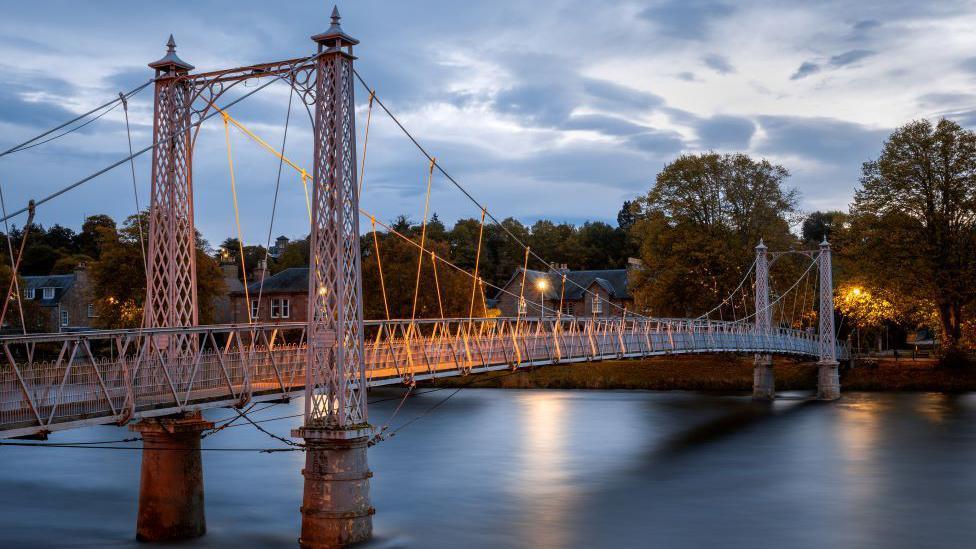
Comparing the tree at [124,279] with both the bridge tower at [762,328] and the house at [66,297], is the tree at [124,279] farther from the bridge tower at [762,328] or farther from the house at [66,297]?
Answer: the bridge tower at [762,328]

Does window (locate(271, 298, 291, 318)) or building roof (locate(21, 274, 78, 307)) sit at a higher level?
building roof (locate(21, 274, 78, 307))

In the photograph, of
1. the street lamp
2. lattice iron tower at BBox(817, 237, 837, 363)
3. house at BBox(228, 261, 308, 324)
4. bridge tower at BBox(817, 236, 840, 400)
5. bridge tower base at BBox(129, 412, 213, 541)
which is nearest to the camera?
bridge tower base at BBox(129, 412, 213, 541)

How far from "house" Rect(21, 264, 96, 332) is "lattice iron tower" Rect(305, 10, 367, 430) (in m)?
58.2

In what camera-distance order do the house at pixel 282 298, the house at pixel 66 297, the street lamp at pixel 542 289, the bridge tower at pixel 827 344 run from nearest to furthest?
the street lamp at pixel 542 289, the bridge tower at pixel 827 344, the house at pixel 66 297, the house at pixel 282 298

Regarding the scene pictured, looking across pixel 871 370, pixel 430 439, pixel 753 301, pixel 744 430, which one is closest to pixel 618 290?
pixel 753 301

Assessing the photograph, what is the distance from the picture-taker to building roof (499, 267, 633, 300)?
81.1 meters

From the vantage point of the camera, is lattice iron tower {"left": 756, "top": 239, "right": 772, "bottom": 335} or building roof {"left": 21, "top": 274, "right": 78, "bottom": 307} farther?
building roof {"left": 21, "top": 274, "right": 78, "bottom": 307}

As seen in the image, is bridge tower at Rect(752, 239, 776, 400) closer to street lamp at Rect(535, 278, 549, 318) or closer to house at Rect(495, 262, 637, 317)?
street lamp at Rect(535, 278, 549, 318)

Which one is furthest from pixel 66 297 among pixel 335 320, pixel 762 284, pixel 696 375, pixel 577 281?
pixel 335 320

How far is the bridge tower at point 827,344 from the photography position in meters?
54.5

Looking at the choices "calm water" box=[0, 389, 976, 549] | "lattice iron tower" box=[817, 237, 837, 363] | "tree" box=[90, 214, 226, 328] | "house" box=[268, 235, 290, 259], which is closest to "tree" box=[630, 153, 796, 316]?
"lattice iron tower" box=[817, 237, 837, 363]

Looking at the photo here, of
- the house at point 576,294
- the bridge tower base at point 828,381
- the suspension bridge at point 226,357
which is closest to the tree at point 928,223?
the bridge tower base at point 828,381

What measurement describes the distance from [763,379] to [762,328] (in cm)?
256

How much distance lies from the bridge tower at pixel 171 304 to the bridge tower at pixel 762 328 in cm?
3530
